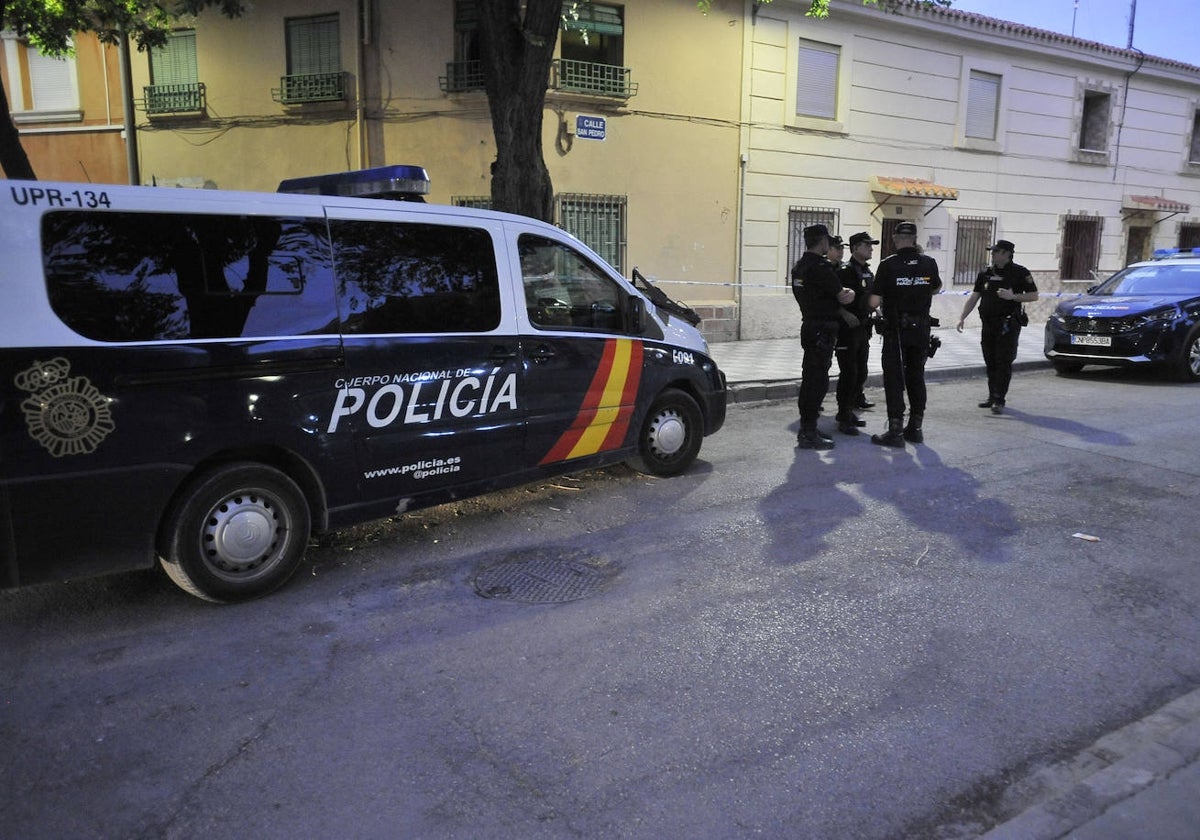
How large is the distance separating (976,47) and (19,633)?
61.0 feet

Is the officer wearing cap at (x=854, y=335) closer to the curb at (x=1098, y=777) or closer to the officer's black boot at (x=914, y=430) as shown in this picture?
the officer's black boot at (x=914, y=430)

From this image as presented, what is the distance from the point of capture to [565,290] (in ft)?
18.1

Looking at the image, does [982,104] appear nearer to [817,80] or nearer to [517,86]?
[817,80]

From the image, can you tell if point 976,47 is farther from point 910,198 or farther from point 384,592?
point 384,592

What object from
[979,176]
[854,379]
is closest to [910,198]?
[979,176]

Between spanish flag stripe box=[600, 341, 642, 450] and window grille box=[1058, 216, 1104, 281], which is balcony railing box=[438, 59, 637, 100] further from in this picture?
window grille box=[1058, 216, 1104, 281]

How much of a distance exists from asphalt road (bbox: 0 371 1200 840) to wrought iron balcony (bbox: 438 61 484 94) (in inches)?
355

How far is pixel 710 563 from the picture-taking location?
4711 millimetres

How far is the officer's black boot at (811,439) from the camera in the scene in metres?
7.43

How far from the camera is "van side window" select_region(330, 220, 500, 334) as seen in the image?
4406mm

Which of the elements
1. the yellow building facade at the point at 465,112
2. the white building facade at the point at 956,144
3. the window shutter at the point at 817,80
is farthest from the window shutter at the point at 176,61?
the window shutter at the point at 817,80

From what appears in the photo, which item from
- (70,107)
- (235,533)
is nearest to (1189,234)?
(235,533)

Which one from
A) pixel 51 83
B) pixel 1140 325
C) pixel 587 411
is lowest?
pixel 587 411

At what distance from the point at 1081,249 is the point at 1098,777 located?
66.4 feet
